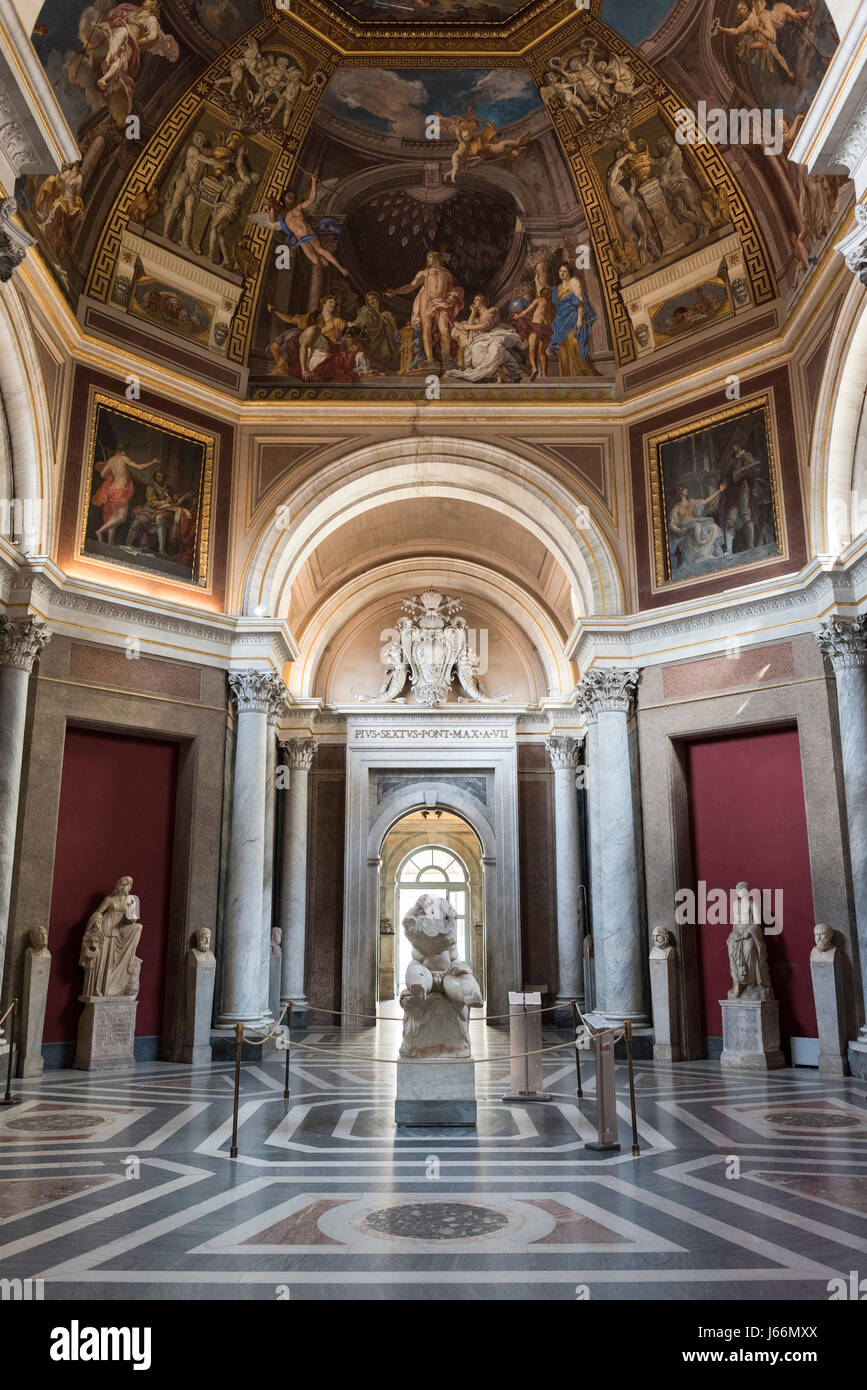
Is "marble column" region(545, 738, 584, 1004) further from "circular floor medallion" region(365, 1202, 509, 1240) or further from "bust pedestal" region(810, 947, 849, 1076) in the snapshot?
"circular floor medallion" region(365, 1202, 509, 1240)

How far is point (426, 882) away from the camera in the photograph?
1143 inches

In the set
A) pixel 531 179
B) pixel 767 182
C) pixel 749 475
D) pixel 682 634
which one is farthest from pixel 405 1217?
pixel 531 179

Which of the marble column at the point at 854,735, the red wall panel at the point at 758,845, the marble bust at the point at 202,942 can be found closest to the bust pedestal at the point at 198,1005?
the marble bust at the point at 202,942

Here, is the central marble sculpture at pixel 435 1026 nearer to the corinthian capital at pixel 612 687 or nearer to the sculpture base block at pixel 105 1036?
the sculpture base block at pixel 105 1036

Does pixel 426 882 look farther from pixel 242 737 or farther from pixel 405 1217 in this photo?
pixel 405 1217

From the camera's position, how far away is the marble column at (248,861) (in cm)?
1366

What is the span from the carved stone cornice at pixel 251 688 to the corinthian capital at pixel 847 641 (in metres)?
7.77

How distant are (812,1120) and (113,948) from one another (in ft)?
27.5

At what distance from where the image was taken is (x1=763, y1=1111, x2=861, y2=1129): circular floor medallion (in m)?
8.41

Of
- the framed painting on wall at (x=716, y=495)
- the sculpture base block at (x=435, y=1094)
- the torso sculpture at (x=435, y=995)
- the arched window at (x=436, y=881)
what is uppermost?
the framed painting on wall at (x=716, y=495)

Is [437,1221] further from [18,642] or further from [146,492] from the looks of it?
[146,492]

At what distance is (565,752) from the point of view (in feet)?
62.5

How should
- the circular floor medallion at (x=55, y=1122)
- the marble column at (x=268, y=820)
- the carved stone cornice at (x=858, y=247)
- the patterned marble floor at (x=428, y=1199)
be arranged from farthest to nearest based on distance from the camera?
the marble column at (x=268, y=820), the circular floor medallion at (x=55, y=1122), the carved stone cornice at (x=858, y=247), the patterned marble floor at (x=428, y=1199)

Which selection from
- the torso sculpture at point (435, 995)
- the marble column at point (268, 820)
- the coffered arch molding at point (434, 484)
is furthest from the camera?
the coffered arch molding at point (434, 484)
